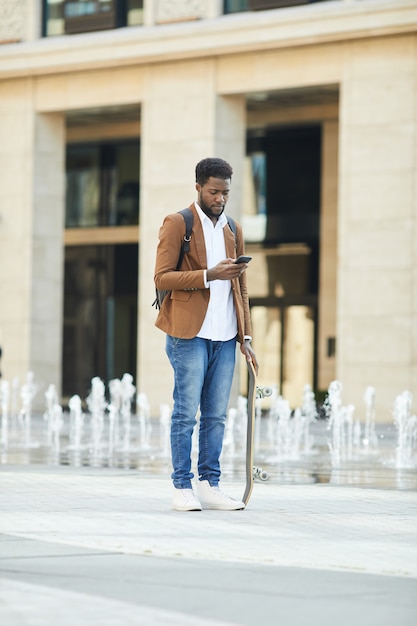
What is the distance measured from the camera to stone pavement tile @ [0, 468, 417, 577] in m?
5.98

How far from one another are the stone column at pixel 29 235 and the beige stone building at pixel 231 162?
0.13 feet

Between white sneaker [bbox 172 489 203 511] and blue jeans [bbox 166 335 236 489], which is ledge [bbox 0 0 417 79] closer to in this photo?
blue jeans [bbox 166 335 236 489]

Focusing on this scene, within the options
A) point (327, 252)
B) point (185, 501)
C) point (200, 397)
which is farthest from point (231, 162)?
point (185, 501)

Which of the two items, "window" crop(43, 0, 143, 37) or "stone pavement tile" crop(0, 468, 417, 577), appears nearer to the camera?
"stone pavement tile" crop(0, 468, 417, 577)

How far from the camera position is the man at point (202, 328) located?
7957mm

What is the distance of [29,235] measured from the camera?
89.1 feet

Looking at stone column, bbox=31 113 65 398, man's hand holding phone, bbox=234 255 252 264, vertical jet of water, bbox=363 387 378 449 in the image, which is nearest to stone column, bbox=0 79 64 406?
stone column, bbox=31 113 65 398

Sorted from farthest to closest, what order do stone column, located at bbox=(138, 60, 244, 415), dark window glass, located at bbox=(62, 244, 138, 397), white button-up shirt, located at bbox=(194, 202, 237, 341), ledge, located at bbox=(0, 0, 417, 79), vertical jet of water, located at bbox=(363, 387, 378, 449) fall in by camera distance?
dark window glass, located at bbox=(62, 244, 138, 397) → stone column, located at bbox=(138, 60, 244, 415) → ledge, located at bbox=(0, 0, 417, 79) → vertical jet of water, located at bbox=(363, 387, 378, 449) → white button-up shirt, located at bbox=(194, 202, 237, 341)

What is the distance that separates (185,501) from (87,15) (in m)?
19.8

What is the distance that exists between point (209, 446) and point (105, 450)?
7.24m

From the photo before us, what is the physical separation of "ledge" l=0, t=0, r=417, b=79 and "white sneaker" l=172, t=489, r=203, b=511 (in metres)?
15.9

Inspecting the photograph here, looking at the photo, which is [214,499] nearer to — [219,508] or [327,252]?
[219,508]

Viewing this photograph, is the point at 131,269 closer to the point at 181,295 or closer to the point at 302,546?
the point at 181,295

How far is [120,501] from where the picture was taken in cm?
833
